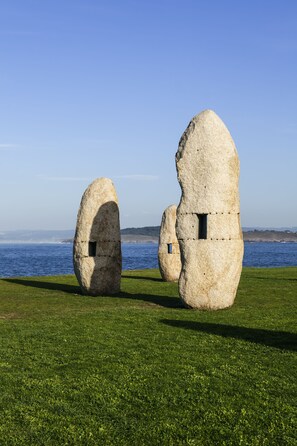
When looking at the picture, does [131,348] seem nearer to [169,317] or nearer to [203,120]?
[169,317]

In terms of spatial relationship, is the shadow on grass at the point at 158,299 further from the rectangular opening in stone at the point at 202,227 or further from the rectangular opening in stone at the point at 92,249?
the rectangular opening in stone at the point at 202,227

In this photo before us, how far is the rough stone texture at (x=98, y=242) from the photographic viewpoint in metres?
21.6

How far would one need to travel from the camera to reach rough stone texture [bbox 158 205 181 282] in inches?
1099

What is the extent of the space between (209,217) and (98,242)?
20.1 feet

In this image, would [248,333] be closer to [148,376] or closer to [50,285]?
[148,376]

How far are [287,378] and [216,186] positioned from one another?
9.06 metres

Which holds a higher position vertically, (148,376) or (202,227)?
(202,227)

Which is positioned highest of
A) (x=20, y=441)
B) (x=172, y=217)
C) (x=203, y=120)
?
(x=203, y=120)

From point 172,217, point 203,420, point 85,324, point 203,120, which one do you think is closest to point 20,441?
point 203,420

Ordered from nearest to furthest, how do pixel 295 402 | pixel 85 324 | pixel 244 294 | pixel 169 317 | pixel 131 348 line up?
pixel 295 402 → pixel 131 348 → pixel 85 324 → pixel 169 317 → pixel 244 294

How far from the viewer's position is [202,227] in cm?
1772

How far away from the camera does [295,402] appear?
8.06 m

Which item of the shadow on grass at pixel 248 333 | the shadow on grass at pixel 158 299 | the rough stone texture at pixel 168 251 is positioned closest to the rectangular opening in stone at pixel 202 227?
the shadow on grass at pixel 158 299

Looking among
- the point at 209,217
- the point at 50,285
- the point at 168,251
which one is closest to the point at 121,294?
the point at 50,285
